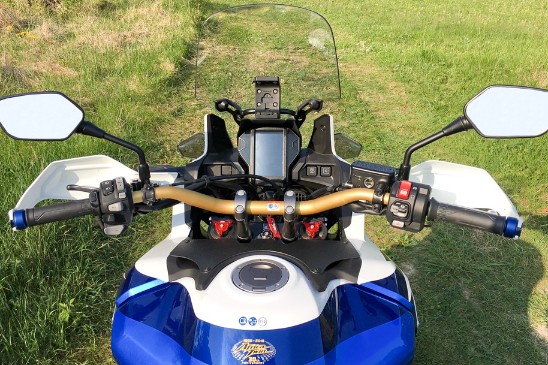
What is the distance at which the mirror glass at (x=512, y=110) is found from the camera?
152cm

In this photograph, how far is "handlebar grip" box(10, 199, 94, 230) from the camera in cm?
146

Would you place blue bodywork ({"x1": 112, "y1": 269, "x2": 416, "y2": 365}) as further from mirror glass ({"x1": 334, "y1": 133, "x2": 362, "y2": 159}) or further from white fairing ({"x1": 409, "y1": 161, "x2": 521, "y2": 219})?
mirror glass ({"x1": 334, "y1": 133, "x2": 362, "y2": 159})

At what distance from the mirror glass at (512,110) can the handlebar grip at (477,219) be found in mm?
268

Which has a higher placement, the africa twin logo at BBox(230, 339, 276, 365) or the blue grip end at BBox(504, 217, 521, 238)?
the blue grip end at BBox(504, 217, 521, 238)

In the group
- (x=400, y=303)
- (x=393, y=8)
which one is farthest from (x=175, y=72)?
(x=393, y=8)

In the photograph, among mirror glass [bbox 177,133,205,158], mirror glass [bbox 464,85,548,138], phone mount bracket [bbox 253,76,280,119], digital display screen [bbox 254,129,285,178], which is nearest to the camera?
mirror glass [bbox 464,85,548,138]

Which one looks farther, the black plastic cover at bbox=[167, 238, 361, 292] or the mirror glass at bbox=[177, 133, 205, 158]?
the mirror glass at bbox=[177, 133, 205, 158]

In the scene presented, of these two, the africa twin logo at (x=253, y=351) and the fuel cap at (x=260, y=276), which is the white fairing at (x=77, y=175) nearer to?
the fuel cap at (x=260, y=276)

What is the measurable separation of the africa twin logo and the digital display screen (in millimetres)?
818

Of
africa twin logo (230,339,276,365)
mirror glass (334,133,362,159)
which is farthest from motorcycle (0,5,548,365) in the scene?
mirror glass (334,133,362,159)

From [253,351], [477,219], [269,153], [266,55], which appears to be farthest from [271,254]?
[266,55]

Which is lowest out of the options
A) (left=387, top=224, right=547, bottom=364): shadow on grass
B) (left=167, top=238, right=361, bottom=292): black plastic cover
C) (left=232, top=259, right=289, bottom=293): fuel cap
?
(left=387, top=224, right=547, bottom=364): shadow on grass

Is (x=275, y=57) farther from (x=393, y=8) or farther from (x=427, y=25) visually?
(x=393, y=8)

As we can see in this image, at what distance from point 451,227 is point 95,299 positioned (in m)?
2.90
